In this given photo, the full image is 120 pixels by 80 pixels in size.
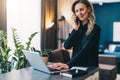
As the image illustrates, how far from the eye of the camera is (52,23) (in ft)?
16.2

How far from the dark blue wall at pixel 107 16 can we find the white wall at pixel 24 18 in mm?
4480

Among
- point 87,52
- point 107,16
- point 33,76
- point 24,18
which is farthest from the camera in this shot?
point 107,16

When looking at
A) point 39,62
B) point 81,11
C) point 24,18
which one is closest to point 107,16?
point 24,18

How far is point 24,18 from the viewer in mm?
4344

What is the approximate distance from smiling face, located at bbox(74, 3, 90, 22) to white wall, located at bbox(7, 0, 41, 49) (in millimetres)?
2381

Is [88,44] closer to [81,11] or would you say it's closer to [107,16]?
[81,11]

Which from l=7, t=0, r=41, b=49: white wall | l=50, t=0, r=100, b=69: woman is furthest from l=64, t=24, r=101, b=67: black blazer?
l=7, t=0, r=41, b=49: white wall

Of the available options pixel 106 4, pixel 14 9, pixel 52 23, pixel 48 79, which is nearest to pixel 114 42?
pixel 106 4

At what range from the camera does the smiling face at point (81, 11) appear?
1.76 m

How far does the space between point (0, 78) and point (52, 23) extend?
11.7ft

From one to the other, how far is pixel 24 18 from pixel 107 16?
4923mm

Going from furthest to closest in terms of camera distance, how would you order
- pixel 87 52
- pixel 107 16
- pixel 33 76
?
pixel 107 16
pixel 87 52
pixel 33 76

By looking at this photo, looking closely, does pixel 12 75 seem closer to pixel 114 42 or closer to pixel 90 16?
pixel 90 16

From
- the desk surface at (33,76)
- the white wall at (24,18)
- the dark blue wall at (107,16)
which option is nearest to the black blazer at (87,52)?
the desk surface at (33,76)
